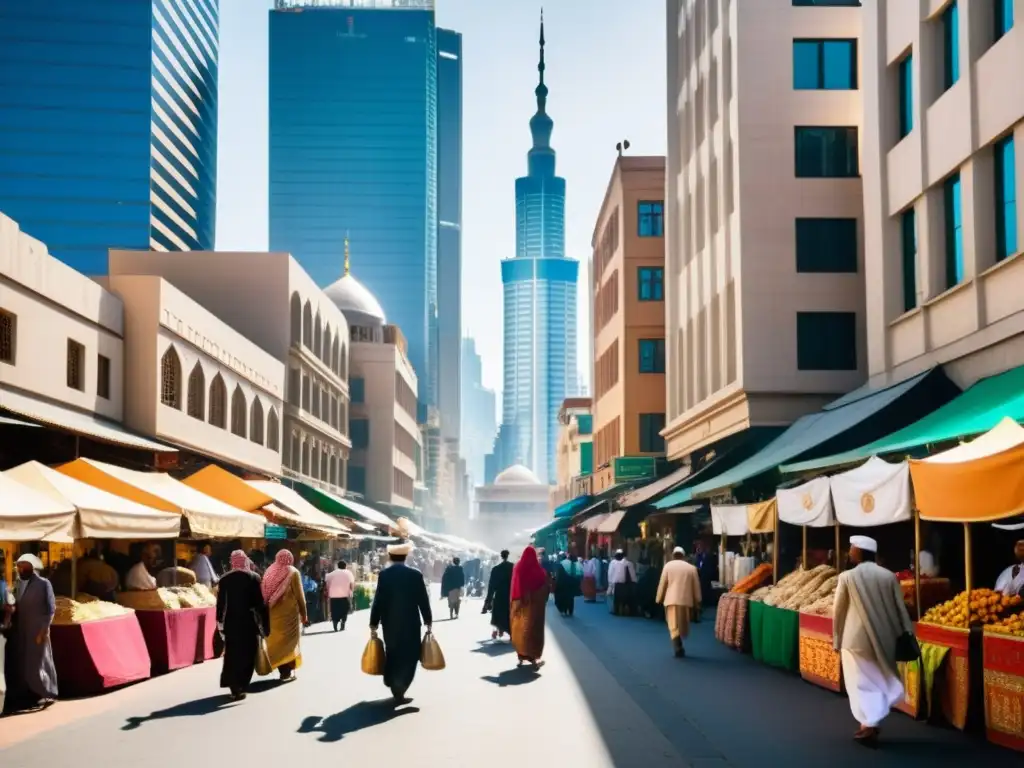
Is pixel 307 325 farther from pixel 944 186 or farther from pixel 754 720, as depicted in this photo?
pixel 754 720

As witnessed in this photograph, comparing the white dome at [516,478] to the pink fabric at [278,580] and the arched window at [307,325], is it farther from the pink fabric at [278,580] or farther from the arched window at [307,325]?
the pink fabric at [278,580]

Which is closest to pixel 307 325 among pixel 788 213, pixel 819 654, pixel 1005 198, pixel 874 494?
pixel 788 213

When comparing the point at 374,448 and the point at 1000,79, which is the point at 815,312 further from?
the point at 374,448

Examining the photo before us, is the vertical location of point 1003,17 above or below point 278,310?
above

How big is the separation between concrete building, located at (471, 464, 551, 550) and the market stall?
559ft

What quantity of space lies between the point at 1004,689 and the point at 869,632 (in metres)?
1.12

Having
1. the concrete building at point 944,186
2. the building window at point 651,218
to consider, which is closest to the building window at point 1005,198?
the concrete building at point 944,186

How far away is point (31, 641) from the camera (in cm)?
1320

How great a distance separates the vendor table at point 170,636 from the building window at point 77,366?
10.2 m

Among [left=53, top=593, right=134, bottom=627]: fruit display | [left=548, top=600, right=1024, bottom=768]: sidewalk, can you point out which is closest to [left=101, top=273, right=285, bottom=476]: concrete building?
[left=548, top=600, right=1024, bottom=768]: sidewalk

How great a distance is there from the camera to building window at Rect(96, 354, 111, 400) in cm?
2838

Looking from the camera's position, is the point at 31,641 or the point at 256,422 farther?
the point at 256,422

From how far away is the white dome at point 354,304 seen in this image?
84562 mm

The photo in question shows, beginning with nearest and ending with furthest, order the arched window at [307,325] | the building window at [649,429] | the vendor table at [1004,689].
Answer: the vendor table at [1004,689] → the arched window at [307,325] → the building window at [649,429]
